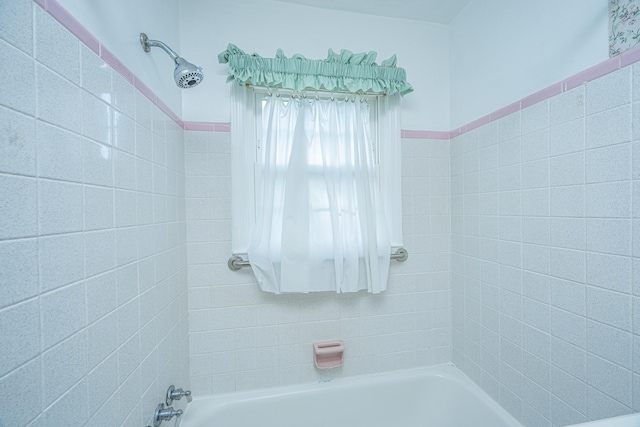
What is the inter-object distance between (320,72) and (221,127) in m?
0.59

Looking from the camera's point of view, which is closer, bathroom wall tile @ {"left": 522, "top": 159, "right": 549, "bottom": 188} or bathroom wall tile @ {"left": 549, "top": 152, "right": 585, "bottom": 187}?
bathroom wall tile @ {"left": 549, "top": 152, "right": 585, "bottom": 187}

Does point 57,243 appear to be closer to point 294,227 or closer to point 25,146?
point 25,146

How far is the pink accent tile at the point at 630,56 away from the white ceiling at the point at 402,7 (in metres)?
0.90

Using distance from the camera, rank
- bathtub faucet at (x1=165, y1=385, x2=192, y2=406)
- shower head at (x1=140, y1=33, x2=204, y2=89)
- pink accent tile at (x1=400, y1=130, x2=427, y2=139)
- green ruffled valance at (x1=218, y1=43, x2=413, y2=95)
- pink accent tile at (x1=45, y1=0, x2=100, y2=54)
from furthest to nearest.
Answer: pink accent tile at (x1=400, y1=130, x2=427, y2=139) → green ruffled valance at (x1=218, y1=43, x2=413, y2=95) → bathtub faucet at (x1=165, y1=385, x2=192, y2=406) → shower head at (x1=140, y1=33, x2=204, y2=89) → pink accent tile at (x1=45, y1=0, x2=100, y2=54)

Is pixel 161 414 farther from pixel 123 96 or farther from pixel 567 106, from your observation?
pixel 567 106

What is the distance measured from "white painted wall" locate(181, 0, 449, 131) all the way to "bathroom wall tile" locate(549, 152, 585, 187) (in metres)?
0.69

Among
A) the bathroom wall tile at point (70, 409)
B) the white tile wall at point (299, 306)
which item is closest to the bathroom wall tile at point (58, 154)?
the bathroom wall tile at point (70, 409)

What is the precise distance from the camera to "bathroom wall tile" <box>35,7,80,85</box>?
18.7 inches

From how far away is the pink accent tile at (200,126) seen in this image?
1.25 m

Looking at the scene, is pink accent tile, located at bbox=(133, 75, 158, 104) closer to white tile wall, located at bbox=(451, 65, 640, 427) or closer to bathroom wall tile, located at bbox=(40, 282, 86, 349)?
bathroom wall tile, located at bbox=(40, 282, 86, 349)

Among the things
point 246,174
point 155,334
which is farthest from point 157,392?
point 246,174

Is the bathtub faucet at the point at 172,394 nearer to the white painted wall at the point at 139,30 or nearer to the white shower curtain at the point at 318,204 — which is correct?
the white shower curtain at the point at 318,204

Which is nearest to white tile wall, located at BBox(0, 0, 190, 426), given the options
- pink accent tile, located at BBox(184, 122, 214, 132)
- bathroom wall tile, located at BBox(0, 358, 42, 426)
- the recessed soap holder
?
bathroom wall tile, located at BBox(0, 358, 42, 426)

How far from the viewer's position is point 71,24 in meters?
0.55
